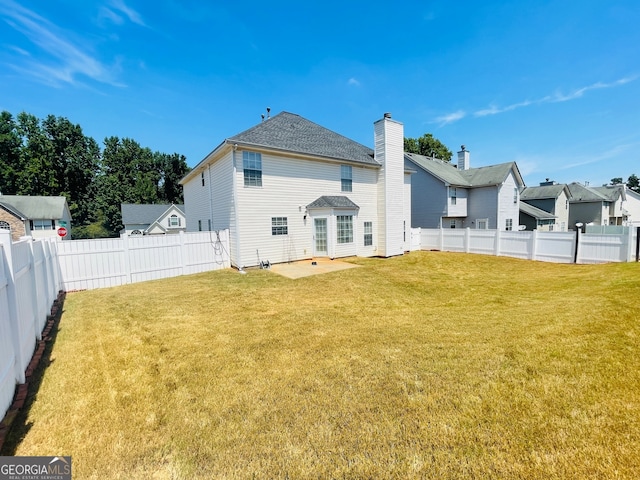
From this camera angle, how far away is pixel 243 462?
2.23 metres

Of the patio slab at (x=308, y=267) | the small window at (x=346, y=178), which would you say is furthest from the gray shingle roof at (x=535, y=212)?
the patio slab at (x=308, y=267)

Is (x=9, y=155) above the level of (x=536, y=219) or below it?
above

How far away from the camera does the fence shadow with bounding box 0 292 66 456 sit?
98.3 inches

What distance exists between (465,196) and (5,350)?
27051mm

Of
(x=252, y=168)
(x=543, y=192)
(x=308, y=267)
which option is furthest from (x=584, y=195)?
(x=252, y=168)

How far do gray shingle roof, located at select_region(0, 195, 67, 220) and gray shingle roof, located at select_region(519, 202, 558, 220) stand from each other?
52.0m

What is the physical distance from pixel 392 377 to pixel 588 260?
48.7 feet

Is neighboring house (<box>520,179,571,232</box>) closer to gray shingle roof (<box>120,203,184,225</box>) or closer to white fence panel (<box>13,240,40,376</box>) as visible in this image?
white fence panel (<box>13,240,40,376</box>)

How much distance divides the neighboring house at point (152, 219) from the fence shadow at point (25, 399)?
3607 cm

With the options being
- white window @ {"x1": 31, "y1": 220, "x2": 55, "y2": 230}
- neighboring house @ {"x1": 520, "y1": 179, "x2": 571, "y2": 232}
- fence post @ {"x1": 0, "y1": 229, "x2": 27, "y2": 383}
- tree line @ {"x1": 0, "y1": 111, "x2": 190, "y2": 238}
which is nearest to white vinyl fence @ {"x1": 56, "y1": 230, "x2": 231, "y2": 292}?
fence post @ {"x1": 0, "y1": 229, "x2": 27, "y2": 383}

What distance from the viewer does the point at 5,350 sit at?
293 cm

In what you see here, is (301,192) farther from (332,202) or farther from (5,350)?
(5,350)

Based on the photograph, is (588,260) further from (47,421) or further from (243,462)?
(47,421)

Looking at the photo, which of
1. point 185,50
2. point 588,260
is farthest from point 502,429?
point 185,50
